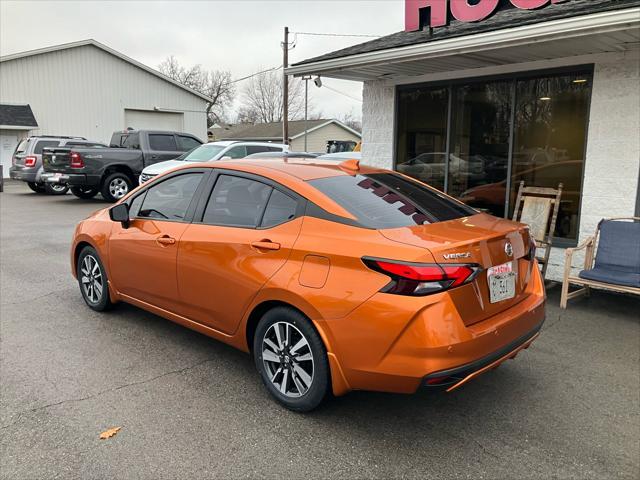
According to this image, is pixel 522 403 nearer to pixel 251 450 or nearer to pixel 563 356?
pixel 563 356

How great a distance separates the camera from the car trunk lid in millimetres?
2887

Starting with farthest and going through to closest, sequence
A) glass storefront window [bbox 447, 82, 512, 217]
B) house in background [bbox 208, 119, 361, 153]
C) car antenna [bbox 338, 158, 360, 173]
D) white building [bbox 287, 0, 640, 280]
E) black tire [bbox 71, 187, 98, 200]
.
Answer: house in background [bbox 208, 119, 361, 153]
black tire [bbox 71, 187, 98, 200]
glass storefront window [bbox 447, 82, 512, 217]
white building [bbox 287, 0, 640, 280]
car antenna [bbox 338, 158, 360, 173]

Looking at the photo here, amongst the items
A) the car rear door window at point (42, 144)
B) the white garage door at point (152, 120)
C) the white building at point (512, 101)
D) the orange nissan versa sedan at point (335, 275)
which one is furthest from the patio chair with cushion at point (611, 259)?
the white garage door at point (152, 120)

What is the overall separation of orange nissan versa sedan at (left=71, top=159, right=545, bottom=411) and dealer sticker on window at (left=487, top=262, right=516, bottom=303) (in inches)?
0.5

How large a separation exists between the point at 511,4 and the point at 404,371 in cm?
519

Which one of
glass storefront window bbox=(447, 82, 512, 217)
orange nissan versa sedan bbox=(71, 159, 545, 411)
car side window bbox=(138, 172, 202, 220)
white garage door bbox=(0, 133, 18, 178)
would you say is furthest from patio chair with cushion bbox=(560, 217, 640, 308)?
white garage door bbox=(0, 133, 18, 178)

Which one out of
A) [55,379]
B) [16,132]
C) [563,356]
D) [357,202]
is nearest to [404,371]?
[357,202]

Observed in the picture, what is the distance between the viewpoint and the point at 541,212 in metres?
6.80

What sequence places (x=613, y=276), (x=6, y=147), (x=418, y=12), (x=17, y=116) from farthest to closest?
1. (x=6, y=147)
2. (x=17, y=116)
3. (x=418, y=12)
4. (x=613, y=276)

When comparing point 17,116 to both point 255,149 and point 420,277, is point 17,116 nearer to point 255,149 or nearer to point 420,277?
point 255,149

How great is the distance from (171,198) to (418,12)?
182 inches

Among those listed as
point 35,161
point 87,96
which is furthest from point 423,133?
point 87,96

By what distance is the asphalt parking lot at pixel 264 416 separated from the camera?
285 centimetres

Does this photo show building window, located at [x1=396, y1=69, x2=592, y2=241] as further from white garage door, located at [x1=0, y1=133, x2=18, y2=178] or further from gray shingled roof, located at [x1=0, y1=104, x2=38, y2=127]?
white garage door, located at [x1=0, y1=133, x2=18, y2=178]
